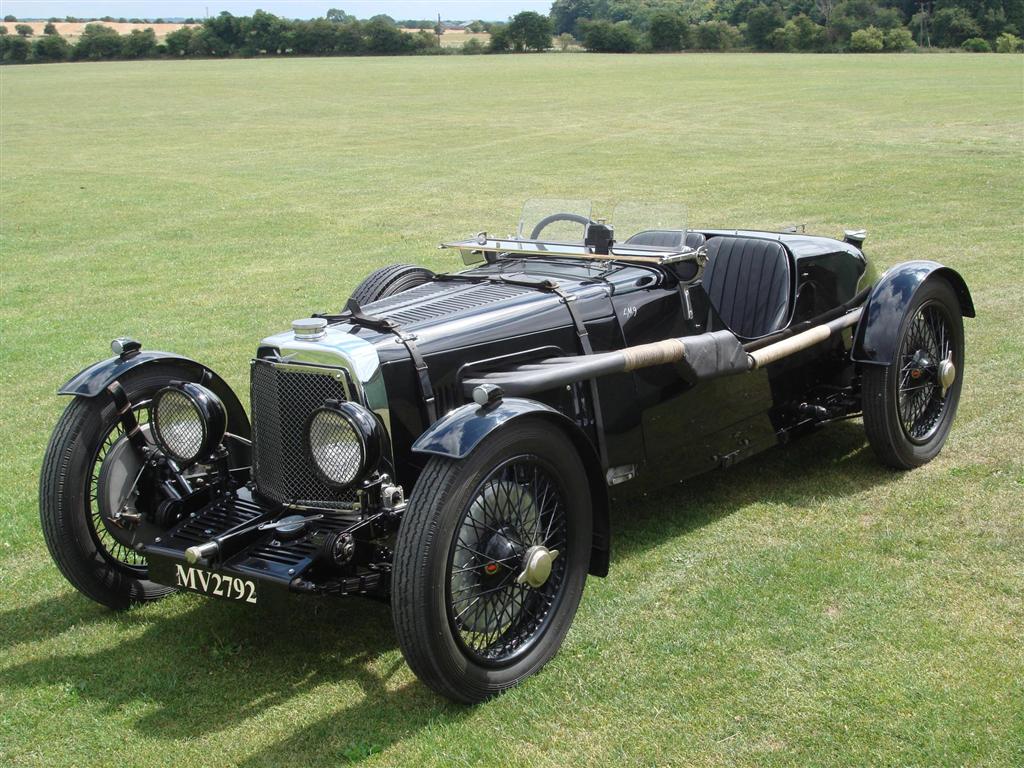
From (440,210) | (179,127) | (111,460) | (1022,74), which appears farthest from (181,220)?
(1022,74)

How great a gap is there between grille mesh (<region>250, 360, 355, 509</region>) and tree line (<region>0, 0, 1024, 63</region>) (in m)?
72.1

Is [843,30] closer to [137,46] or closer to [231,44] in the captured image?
[231,44]

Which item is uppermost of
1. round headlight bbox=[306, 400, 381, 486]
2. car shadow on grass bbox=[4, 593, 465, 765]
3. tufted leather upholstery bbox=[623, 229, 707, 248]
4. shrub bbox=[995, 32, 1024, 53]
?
shrub bbox=[995, 32, 1024, 53]

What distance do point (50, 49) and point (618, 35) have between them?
1656 inches

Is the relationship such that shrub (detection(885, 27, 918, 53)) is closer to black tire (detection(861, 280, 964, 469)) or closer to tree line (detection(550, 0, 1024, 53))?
tree line (detection(550, 0, 1024, 53))

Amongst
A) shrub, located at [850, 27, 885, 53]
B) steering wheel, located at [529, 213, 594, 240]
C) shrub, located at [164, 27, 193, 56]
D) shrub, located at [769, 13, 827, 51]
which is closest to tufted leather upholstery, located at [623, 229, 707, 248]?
steering wheel, located at [529, 213, 594, 240]

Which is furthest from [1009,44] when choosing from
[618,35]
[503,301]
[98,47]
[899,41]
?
[503,301]

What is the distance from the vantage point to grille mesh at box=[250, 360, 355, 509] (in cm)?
437

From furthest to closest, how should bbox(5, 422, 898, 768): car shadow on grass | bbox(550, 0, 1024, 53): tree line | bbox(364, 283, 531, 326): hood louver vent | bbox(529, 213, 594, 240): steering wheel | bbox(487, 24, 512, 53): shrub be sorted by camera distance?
bbox(487, 24, 512, 53): shrub, bbox(550, 0, 1024, 53): tree line, bbox(529, 213, 594, 240): steering wheel, bbox(364, 283, 531, 326): hood louver vent, bbox(5, 422, 898, 768): car shadow on grass

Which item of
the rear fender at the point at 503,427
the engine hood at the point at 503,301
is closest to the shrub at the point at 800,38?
the engine hood at the point at 503,301

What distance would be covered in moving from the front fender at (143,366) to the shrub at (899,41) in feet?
238

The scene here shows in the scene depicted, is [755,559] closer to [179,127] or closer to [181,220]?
[181,220]

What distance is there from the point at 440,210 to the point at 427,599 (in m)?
14.2

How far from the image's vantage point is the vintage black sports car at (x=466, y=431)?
399 centimetres
